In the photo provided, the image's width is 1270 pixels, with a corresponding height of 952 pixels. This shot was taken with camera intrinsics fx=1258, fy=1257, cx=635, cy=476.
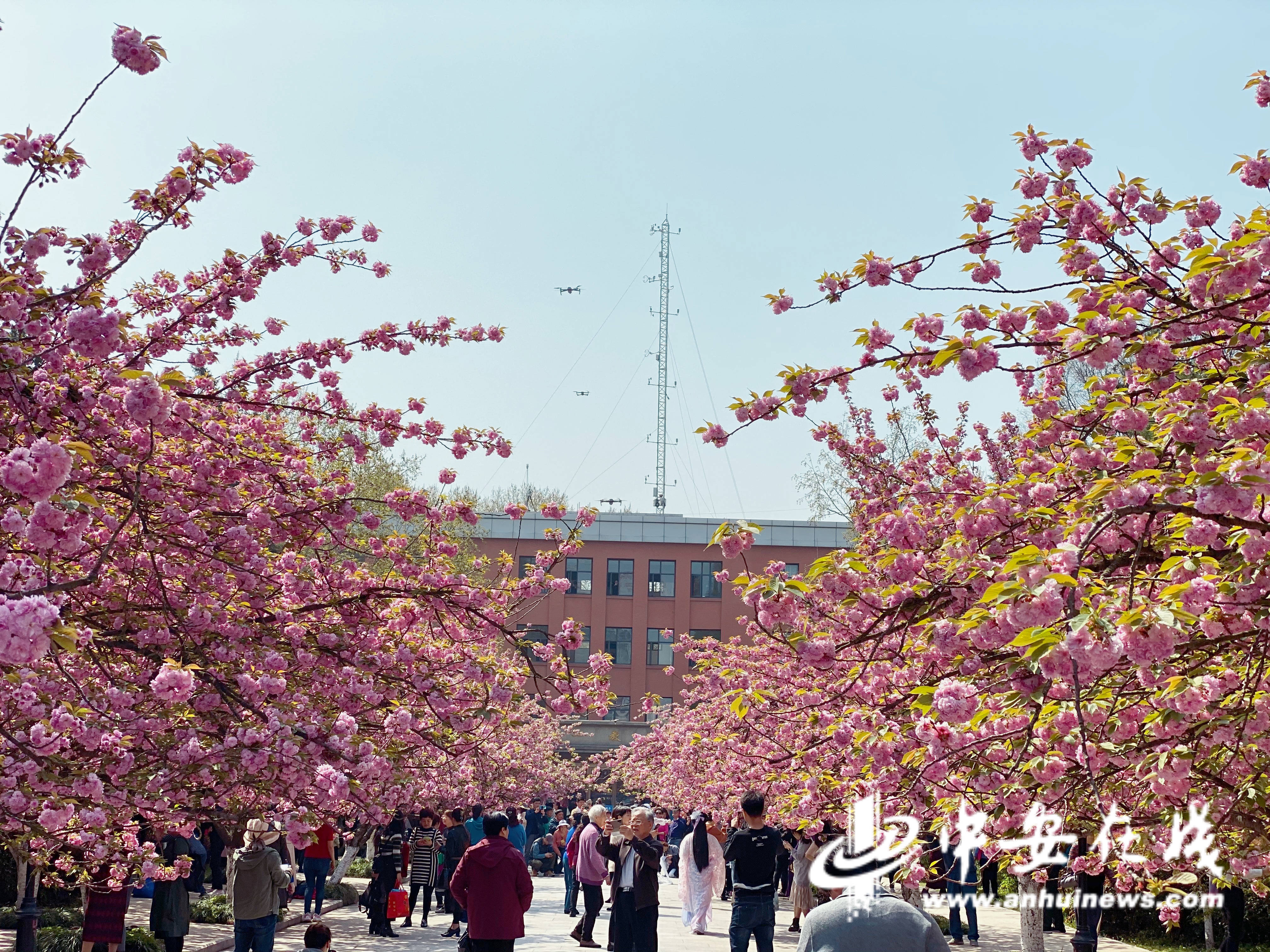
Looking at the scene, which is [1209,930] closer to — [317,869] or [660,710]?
[317,869]

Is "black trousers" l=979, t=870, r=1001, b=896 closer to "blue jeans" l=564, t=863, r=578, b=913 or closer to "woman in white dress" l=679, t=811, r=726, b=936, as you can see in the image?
"woman in white dress" l=679, t=811, r=726, b=936

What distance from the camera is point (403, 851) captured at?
2108 cm

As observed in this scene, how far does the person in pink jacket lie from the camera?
17297 mm

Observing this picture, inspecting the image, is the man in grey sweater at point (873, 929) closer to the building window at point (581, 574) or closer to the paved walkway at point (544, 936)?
the paved walkway at point (544, 936)

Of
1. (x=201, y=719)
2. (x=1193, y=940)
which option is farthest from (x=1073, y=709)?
(x=1193, y=940)

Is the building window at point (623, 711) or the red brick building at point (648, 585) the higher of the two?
the red brick building at point (648, 585)

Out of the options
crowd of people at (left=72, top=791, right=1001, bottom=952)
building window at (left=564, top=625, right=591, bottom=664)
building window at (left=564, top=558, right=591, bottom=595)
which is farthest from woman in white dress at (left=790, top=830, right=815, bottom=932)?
building window at (left=564, top=558, right=591, bottom=595)

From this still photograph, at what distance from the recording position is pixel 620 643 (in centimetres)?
6531

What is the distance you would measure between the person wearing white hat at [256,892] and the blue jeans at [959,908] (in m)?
10.5

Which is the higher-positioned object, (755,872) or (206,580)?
(206,580)

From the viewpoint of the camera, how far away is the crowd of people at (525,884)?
991cm

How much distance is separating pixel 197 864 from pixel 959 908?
13.9 m

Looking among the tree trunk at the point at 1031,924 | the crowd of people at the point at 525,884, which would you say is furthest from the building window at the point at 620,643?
the tree trunk at the point at 1031,924

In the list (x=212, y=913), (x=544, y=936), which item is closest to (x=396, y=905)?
(x=544, y=936)
